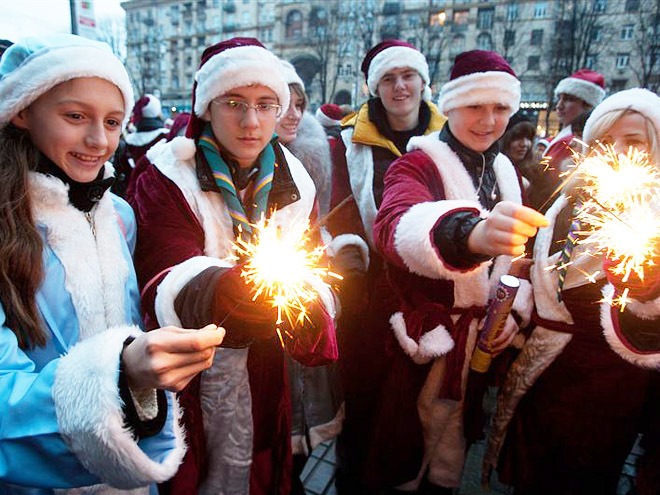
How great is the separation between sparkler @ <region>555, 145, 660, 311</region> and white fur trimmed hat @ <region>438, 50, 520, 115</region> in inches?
22.9

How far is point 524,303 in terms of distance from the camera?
7.43 feet

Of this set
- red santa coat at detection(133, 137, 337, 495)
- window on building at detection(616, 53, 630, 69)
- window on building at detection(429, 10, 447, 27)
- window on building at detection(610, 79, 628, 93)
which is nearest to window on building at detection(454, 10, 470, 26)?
window on building at detection(429, 10, 447, 27)

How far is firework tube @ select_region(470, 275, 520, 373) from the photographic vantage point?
1.79 m

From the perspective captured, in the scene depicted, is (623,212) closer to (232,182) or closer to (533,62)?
(232,182)

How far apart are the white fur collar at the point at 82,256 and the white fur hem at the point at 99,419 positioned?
0.42 metres

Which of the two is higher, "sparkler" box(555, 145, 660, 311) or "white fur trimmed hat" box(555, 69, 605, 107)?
"white fur trimmed hat" box(555, 69, 605, 107)

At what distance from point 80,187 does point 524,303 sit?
2315 millimetres

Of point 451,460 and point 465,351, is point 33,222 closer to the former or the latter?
point 465,351

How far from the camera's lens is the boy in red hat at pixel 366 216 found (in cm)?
280

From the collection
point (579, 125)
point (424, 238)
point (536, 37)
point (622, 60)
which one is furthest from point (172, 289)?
point (622, 60)

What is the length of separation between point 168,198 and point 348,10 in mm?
34419

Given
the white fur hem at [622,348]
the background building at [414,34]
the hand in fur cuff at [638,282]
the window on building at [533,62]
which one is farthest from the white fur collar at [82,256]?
the window on building at [533,62]

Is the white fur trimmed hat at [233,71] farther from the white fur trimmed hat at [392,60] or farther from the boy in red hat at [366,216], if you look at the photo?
the white fur trimmed hat at [392,60]

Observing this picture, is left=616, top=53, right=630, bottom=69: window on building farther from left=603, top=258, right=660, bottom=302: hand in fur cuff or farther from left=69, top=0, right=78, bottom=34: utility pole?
left=603, top=258, right=660, bottom=302: hand in fur cuff
